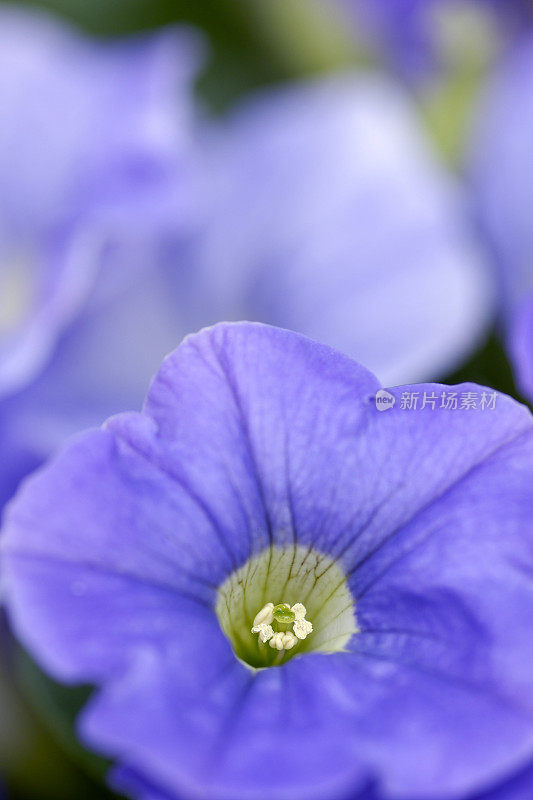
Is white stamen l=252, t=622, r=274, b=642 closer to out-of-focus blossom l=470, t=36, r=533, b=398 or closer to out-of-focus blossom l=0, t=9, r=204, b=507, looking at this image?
out-of-focus blossom l=0, t=9, r=204, b=507

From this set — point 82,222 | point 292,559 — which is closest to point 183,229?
point 82,222

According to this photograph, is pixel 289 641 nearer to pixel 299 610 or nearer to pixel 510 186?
pixel 299 610

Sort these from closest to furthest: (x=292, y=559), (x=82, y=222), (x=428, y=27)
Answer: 1. (x=292, y=559)
2. (x=82, y=222)
3. (x=428, y=27)

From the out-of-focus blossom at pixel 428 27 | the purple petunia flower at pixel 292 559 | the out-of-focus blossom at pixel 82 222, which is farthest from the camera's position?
the out-of-focus blossom at pixel 428 27

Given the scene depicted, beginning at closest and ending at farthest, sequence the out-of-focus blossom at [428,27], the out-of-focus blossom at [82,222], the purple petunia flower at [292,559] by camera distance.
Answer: the purple petunia flower at [292,559] < the out-of-focus blossom at [82,222] < the out-of-focus blossom at [428,27]

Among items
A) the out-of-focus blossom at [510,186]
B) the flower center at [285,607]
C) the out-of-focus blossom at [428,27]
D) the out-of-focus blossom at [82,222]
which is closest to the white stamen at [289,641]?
the flower center at [285,607]

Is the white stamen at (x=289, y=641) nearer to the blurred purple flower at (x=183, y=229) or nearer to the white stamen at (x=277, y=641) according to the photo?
the white stamen at (x=277, y=641)

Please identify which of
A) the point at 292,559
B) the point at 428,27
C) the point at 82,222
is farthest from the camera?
the point at 428,27

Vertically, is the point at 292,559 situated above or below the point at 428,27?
below
